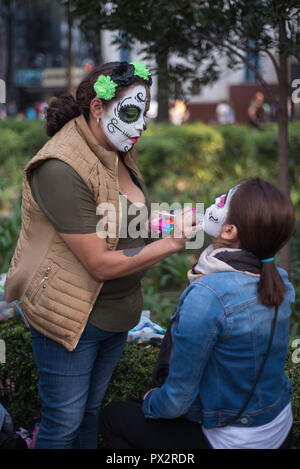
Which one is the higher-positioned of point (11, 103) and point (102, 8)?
point (11, 103)

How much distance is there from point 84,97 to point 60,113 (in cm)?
→ 12

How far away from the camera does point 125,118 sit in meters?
2.03

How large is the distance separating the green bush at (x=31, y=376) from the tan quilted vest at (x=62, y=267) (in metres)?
0.90

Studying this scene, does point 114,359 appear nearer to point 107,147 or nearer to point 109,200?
point 109,200

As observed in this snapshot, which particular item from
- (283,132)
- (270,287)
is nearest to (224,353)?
(270,287)

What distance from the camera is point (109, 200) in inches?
77.2

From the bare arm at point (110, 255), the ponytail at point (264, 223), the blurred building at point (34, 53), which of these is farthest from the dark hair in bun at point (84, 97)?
the blurred building at point (34, 53)

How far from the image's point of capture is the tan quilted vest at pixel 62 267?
194 cm

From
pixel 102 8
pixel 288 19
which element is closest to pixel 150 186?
pixel 102 8

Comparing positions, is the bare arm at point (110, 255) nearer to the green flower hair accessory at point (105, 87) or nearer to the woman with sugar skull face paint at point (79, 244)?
the woman with sugar skull face paint at point (79, 244)

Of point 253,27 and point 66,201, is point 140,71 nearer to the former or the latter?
point 66,201

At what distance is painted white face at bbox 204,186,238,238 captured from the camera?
5.98 feet
